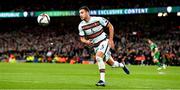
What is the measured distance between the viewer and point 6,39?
56531 mm

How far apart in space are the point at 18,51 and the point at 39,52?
9.72 feet

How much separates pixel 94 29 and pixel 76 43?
38107mm

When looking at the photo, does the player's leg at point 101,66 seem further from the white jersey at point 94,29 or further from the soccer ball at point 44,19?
the soccer ball at point 44,19

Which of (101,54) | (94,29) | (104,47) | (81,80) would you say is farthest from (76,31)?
(101,54)

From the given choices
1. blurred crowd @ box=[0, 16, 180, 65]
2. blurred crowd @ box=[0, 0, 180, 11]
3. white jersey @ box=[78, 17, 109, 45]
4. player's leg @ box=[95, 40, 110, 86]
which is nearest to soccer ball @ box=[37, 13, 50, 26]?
white jersey @ box=[78, 17, 109, 45]

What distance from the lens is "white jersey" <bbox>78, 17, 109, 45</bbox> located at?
43.4 ft

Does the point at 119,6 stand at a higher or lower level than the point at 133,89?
higher

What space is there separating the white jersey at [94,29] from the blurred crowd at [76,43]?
94.1ft

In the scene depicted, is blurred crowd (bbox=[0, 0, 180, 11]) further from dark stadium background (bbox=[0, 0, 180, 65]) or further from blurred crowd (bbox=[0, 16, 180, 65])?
blurred crowd (bbox=[0, 16, 180, 65])

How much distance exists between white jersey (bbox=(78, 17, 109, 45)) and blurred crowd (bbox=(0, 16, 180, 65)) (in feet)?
94.1

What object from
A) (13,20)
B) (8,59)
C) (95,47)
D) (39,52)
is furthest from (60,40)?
(95,47)

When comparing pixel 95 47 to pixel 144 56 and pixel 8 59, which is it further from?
pixel 8 59

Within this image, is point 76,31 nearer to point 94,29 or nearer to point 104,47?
point 94,29

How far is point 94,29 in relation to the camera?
13.3 m
